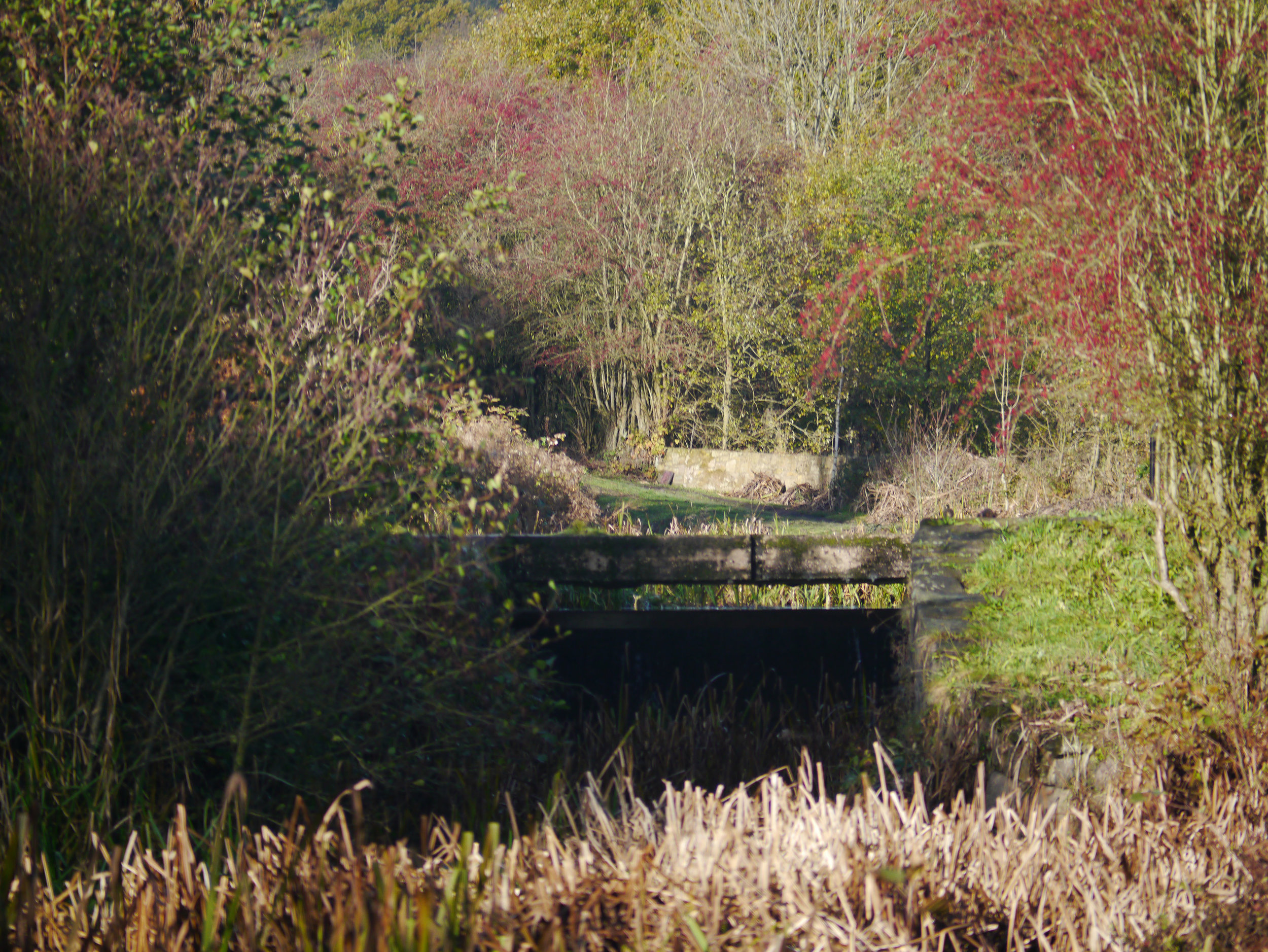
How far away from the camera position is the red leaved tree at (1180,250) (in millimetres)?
3629

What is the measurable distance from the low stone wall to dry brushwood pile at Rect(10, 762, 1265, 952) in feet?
40.3

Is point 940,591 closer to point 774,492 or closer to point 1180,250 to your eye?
point 1180,250

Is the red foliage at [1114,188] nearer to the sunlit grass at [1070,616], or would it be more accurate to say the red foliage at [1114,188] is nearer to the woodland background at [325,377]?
the woodland background at [325,377]

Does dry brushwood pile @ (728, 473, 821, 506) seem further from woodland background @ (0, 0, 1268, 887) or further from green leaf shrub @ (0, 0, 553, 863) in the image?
green leaf shrub @ (0, 0, 553, 863)

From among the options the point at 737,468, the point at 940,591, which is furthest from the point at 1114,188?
the point at 737,468

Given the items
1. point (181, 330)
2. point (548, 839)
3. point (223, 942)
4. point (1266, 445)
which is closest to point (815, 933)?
point (548, 839)

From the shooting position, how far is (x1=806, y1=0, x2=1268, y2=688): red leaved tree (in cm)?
363

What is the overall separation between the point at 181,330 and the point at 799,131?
1739 centimetres

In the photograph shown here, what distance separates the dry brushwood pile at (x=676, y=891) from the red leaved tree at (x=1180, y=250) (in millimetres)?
1685

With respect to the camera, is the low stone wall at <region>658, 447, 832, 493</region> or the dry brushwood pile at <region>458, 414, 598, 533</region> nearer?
the dry brushwood pile at <region>458, 414, 598, 533</region>

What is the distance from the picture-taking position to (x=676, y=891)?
5.98ft

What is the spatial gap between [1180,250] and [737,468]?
1163cm

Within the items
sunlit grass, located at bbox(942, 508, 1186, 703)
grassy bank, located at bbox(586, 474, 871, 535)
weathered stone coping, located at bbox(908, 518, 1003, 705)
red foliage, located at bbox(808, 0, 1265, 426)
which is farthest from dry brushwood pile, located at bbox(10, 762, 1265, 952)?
grassy bank, located at bbox(586, 474, 871, 535)

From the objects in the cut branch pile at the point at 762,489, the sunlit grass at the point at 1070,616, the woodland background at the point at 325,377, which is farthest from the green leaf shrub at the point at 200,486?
the cut branch pile at the point at 762,489
